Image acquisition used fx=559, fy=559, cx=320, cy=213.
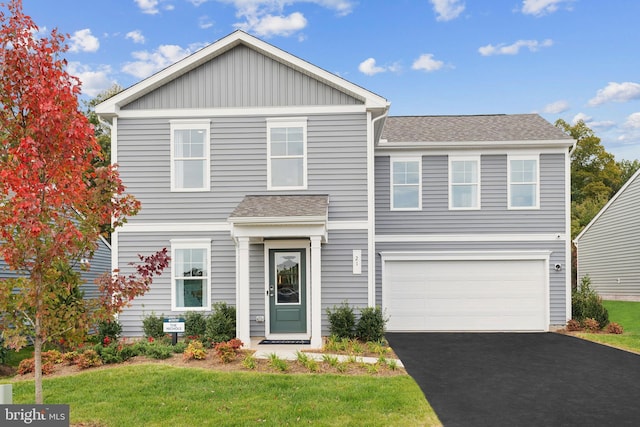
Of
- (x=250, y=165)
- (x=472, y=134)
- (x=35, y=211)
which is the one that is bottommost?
(x=35, y=211)

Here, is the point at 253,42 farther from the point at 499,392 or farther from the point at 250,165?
the point at 499,392

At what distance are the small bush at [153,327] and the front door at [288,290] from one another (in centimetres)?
270

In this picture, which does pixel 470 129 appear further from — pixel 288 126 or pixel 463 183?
pixel 288 126

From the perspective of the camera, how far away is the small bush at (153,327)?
44.6 ft

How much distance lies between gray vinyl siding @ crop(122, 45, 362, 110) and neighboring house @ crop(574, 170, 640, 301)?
51.7ft

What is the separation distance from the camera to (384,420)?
752 centimetres

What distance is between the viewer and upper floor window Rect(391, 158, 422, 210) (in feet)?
55.9

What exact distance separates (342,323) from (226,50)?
24.3ft

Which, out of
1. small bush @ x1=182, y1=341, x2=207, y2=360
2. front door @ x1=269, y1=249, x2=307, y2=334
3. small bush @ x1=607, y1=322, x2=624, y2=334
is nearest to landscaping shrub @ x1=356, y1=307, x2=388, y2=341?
front door @ x1=269, y1=249, x2=307, y2=334

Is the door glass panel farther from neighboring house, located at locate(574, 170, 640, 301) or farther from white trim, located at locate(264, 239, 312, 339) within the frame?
neighboring house, located at locate(574, 170, 640, 301)

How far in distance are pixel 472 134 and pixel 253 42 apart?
24.7ft

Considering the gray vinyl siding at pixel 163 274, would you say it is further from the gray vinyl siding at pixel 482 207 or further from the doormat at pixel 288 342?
the gray vinyl siding at pixel 482 207

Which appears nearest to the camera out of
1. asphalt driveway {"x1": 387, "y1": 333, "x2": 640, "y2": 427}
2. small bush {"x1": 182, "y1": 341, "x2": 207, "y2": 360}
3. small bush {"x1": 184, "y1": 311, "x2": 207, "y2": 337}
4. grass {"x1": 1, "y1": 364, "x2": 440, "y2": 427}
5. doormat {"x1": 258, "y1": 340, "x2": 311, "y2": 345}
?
grass {"x1": 1, "y1": 364, "x2": 440, "y2": 427}

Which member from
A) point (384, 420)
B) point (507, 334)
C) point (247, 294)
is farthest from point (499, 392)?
point (507, 334)
